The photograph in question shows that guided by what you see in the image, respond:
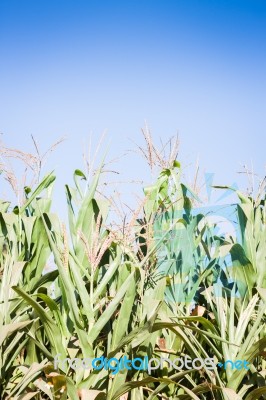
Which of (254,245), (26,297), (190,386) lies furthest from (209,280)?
(26,297)

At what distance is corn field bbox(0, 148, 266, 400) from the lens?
6.23 ft

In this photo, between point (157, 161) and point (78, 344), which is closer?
point (78, 344)

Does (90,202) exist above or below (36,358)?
above

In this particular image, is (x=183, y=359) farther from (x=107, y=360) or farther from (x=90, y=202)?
(x=90, y=202)

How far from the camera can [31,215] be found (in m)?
2.66

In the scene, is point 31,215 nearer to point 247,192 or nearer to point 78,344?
point 78,344

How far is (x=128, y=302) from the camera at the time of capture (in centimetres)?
198

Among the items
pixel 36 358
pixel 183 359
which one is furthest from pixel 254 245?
pixel 36 358

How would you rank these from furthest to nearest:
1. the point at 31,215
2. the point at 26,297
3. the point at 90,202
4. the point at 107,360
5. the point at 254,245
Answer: the point at 31,215 → the point at 254,245 → the point at 90,202 → the point at 107,360 → the point at 26,297

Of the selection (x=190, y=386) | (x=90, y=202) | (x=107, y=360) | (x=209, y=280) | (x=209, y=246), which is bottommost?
(x=190, y=386)

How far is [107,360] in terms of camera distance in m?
1.90

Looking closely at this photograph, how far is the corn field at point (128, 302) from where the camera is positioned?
1898 millimetres

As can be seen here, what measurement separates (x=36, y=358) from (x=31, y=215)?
798mm

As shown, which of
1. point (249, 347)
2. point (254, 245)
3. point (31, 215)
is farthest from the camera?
point (31, 215)
